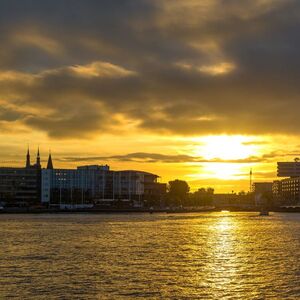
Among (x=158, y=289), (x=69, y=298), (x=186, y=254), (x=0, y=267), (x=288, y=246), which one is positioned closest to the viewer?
(x=69, y=298)

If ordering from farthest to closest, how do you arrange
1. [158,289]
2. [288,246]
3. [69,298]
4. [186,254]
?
[288,246] < [186,254] < [158,289] < [69,298]

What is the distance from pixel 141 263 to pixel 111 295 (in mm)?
16079

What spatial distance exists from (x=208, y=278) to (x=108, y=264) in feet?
36.2

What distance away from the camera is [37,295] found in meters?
37.3

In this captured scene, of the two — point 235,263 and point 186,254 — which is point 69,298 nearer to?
point 235,263

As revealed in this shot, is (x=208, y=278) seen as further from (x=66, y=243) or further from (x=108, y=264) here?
(x=66, y=243)

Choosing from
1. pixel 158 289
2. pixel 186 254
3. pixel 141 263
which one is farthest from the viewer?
pixel 186 254

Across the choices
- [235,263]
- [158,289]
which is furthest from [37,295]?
[235,263]

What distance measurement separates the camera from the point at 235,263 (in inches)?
2163

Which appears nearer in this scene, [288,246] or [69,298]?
[69,298]

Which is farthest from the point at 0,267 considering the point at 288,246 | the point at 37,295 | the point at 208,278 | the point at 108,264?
the point at 288,246

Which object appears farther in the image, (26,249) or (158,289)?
(26,249)

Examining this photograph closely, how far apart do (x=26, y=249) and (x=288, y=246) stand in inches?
1194

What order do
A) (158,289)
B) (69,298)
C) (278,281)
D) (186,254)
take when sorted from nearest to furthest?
(69,298) < (158,289) < (278,281) < (186,254)
